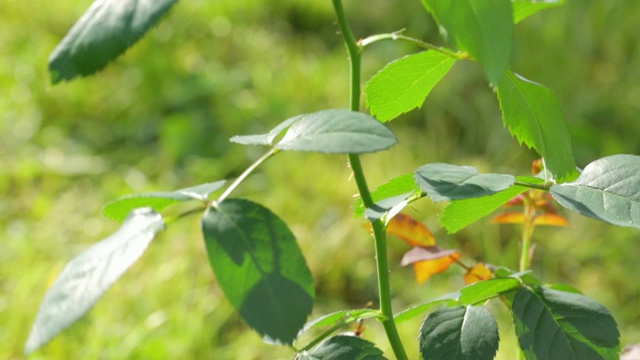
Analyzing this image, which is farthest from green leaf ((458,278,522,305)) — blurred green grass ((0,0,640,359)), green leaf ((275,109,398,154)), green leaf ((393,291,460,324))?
blurred green grass ((0,0,640,359))

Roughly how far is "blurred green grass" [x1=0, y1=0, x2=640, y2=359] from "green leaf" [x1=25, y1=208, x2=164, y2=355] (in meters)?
1.41

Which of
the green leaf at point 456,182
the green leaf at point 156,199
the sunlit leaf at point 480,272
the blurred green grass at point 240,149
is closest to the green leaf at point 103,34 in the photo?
the green leaf at point 156,199

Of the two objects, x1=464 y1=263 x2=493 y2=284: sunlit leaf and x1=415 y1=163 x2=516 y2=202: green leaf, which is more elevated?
x1=415 y1=163 x2=516 y2=202: green leaf

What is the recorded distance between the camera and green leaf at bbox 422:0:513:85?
0.56m

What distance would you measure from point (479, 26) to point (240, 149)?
258cm

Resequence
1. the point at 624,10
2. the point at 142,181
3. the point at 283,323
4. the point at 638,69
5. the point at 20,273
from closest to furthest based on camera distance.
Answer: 1. the point at 283,323
2. the point at 20,273
3. the point at 142,181
4. the point at 638,69
5. the point at 624,10

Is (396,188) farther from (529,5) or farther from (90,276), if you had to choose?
(90,276)

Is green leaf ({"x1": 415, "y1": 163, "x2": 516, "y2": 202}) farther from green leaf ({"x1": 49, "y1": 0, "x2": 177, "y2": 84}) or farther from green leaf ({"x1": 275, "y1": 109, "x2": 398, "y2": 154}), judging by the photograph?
green leaf ({"x1": 49, "y1": 0, "x2": 177, "y2": 84})

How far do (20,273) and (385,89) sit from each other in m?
1.82

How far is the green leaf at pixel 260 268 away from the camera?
52 centimetres

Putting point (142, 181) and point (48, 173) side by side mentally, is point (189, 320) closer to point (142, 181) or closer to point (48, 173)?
point (142, 181)

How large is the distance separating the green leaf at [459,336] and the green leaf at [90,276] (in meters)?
0.23

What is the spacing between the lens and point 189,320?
210 centimetres

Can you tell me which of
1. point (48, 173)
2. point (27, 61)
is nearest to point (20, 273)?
point (48, 173)
